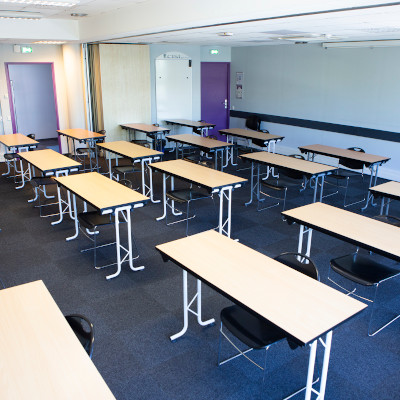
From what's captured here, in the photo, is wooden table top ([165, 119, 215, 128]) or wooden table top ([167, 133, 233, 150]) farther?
wooden table top ([165, 119, 215, 128])

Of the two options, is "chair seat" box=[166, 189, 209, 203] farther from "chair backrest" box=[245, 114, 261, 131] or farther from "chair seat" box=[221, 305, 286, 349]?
"chair backrest" box=[245, 114, 261, 131]

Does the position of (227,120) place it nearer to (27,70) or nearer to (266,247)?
(27,70)

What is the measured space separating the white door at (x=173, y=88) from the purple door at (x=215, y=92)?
55 centimetres

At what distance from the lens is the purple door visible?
11.4m

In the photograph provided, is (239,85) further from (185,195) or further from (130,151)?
(185,195)

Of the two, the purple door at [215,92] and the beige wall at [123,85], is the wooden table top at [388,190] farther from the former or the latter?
the purple door at [215,92]

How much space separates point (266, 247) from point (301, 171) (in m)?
1.27

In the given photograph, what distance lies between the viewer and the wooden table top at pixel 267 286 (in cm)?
229

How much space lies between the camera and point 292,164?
6070 millimetres

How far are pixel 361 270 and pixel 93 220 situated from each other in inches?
115

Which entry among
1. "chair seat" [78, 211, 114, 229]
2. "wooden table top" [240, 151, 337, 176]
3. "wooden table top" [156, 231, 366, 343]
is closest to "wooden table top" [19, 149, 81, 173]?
"chair seat" [78, 211, 114, 229]

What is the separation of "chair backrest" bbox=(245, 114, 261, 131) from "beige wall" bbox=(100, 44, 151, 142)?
2.85 meters

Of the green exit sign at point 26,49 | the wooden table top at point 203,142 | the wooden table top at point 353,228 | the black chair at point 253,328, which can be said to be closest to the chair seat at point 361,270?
the wooden table top at point 353,228

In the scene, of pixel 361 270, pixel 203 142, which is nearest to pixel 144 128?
pixel 203 142
